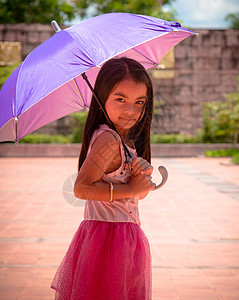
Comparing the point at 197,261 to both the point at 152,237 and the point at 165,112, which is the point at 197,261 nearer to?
the point at 152,237

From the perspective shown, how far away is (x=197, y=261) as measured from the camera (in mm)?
3744

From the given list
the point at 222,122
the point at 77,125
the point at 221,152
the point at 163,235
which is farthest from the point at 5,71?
the point at 163,235

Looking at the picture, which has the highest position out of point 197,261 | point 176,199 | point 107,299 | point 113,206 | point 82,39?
point 82,39

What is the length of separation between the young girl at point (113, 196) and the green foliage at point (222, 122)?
41.7ft

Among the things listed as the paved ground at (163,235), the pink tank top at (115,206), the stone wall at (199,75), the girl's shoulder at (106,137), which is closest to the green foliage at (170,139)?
the stone wall at (199,75)

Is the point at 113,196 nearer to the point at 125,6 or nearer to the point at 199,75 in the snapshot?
the point at 199,75

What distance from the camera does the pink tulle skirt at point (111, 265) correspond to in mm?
1836

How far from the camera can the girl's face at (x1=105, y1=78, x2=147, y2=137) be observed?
184cm

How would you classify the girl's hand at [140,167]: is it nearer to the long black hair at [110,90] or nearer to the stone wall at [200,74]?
the long black hair at [110,90]

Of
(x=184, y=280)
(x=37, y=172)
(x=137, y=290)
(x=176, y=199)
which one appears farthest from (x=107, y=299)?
(x=37, y=172)

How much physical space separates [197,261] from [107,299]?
207 cm

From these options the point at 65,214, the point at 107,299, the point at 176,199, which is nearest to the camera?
the point at 107,299

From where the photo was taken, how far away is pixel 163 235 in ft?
15.0

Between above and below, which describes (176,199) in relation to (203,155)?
above
